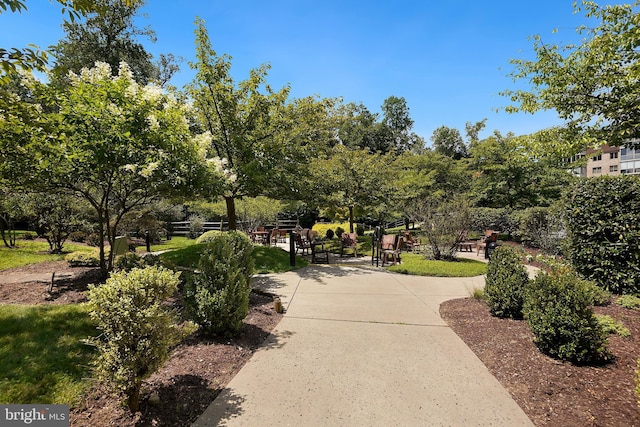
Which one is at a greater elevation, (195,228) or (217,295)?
(217,295)

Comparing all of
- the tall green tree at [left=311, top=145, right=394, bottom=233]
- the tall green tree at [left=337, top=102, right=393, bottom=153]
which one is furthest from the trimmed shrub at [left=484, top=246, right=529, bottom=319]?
the tall green tree at [left=337, top=102, right=393, bottom=153]

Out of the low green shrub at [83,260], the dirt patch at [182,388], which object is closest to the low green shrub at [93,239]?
the low green shrub at [83,260]

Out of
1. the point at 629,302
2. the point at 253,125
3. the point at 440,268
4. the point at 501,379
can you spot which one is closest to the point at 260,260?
the point at 253,125

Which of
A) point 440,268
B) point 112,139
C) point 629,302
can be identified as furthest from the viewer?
point 440,268

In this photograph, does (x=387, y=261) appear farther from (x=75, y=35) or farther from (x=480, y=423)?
(x=75, y=35)

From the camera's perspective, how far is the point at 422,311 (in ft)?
18.5

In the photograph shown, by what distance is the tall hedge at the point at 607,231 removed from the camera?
554 cm

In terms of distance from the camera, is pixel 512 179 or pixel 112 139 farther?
pixel 512 179

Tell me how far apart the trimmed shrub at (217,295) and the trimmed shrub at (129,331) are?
1346 mm

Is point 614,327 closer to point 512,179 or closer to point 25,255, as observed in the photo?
point 25,255

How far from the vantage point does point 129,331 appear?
246cm

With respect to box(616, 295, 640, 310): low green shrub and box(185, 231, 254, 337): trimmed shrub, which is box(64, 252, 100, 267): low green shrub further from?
box(616, 295, 640, 310): low green shrub

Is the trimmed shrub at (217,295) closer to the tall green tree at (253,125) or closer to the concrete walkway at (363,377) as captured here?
the concrete walkway at (363,377)

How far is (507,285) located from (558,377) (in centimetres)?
192
